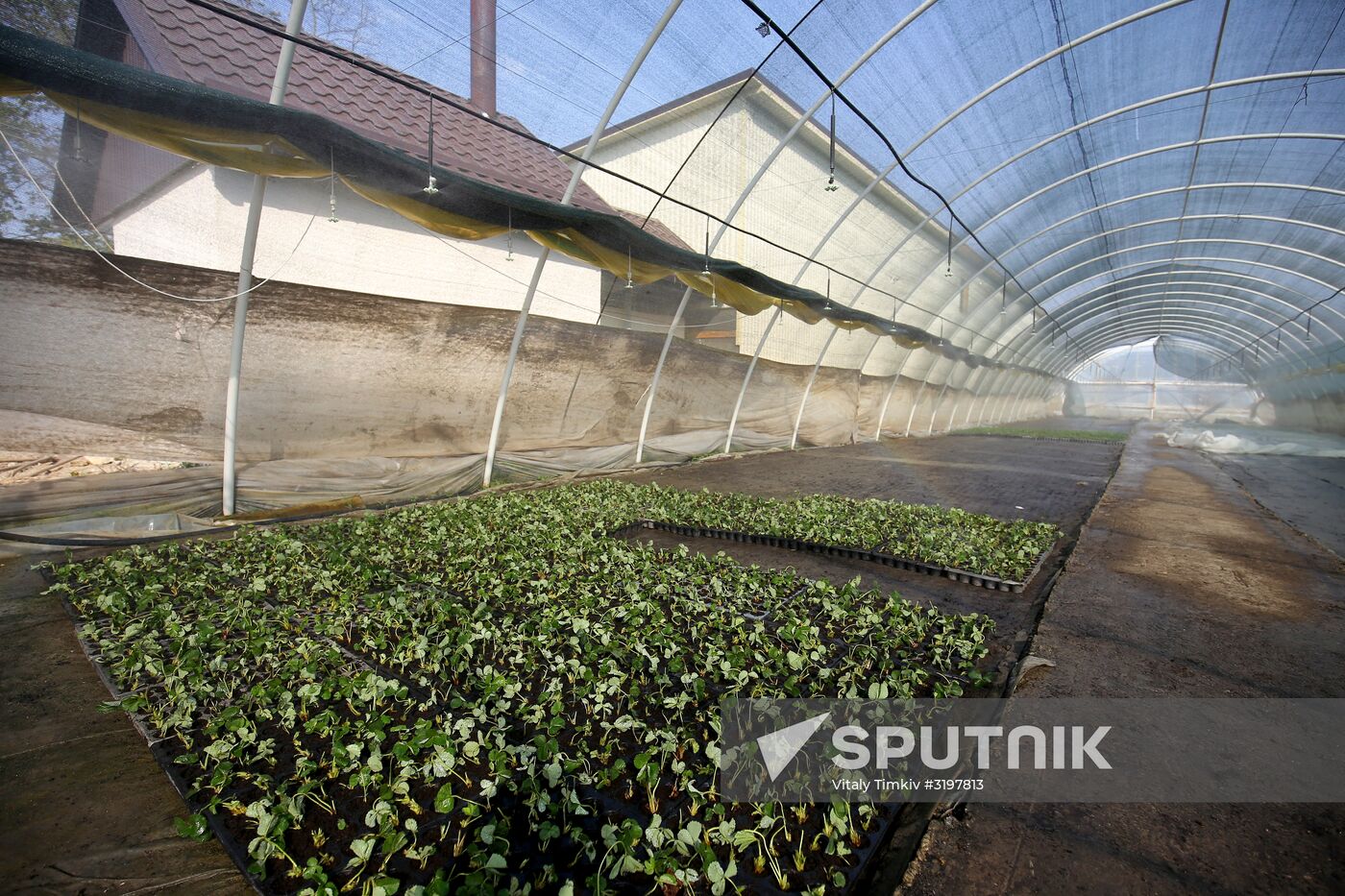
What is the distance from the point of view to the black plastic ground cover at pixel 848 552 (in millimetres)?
4859

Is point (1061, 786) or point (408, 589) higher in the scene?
point (1061, 786)

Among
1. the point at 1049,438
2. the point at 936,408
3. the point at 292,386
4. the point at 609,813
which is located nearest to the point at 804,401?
the point at 936,408

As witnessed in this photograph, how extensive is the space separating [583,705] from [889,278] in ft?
Answer: 47.1

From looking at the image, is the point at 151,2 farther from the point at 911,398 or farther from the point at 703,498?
the point at 911,398

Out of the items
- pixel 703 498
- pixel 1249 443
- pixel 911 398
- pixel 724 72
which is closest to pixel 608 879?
pixel 703 498

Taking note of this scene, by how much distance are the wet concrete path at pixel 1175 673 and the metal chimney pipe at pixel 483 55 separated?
7669 millimetres

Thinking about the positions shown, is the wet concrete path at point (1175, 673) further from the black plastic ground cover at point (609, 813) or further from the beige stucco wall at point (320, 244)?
the beige stucco wall at point (320, 244)

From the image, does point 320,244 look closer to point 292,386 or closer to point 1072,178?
point 292,386

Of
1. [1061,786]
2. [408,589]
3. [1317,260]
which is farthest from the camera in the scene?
[1317,260]

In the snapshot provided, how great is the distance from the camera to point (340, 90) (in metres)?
7.63

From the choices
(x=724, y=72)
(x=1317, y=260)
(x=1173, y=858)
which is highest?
(x=1317, y=260)

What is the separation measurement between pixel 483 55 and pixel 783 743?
746 centimetres

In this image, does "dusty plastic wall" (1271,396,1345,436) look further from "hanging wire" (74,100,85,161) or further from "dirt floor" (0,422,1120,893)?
"hanging wire" (74,100,85,161)

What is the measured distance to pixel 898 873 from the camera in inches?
74.0
